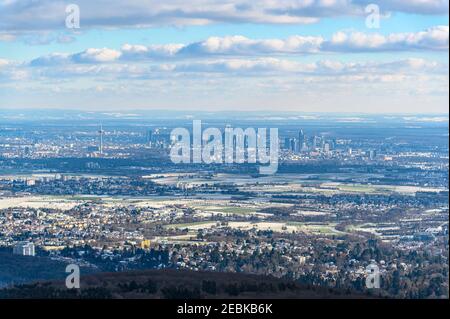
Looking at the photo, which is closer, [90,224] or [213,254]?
[213,254]

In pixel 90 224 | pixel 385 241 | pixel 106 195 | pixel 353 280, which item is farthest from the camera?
pixel 106 195

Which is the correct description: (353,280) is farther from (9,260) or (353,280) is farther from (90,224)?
(90,224)

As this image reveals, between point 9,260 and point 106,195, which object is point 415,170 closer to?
point 106,195

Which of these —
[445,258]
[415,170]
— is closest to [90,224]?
[445,258]

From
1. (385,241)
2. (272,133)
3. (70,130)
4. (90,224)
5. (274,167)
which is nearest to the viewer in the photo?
(385,241)
